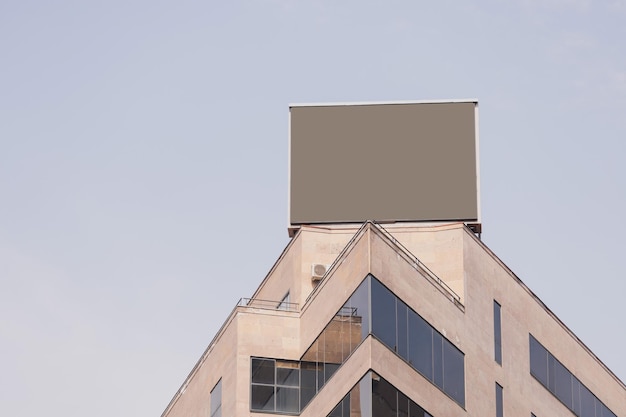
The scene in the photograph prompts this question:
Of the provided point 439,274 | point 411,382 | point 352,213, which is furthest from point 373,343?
point 352,213

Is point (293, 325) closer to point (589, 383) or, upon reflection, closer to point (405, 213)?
point (405, 213)

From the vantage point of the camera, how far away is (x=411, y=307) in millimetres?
77812

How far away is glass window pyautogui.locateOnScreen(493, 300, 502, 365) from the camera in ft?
271

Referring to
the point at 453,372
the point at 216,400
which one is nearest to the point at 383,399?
the point at 453,372

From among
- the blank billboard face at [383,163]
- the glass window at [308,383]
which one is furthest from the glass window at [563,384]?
the glass window at [308,383]

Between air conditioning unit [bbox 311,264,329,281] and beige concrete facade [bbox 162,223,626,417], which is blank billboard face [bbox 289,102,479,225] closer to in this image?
beige concrete facade [bbox 162,223,626,417]

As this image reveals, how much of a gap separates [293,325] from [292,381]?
277 cm

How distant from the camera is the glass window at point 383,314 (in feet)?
249

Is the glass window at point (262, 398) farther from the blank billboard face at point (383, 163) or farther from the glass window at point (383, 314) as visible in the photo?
the blank billboard face at point (383, 163)

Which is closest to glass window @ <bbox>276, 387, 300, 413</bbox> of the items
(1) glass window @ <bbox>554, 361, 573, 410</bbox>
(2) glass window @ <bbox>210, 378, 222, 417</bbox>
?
(2) glass window @ <bbox>210, 378, 222, 417</bbox>

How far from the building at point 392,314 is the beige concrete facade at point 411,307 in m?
0.08

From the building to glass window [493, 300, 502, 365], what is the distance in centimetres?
9

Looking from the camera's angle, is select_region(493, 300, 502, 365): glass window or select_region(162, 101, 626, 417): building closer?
select_region(162, 101, 626, 417): building

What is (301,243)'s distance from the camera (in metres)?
85.8
